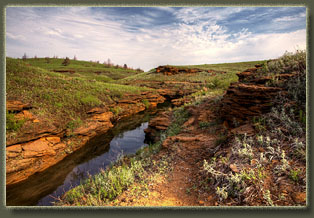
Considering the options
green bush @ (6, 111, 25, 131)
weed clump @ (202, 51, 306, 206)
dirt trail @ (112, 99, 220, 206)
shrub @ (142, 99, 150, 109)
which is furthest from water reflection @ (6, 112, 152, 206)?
shrub @ (142, 99, 150, 109)

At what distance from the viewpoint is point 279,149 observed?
3.20m

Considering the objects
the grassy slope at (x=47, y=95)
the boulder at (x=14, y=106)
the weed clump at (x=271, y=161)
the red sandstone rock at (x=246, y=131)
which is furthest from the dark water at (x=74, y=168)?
the red sandstone rock at (x=246, y=131)

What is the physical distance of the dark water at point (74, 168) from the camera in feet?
19.9

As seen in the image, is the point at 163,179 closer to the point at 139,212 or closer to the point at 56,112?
the point at 139,212

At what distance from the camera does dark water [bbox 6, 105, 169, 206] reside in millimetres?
6070

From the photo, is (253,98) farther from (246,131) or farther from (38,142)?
(38,142)

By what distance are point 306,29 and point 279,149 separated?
7.67 feet

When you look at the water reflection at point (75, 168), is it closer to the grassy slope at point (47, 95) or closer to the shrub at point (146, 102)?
the grassy slope at point (47, 95)

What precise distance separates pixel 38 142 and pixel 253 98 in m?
10.6

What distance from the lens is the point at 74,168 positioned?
8148 millimetres

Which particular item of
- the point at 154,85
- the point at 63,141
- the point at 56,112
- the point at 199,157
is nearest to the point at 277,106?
the point at 199,157

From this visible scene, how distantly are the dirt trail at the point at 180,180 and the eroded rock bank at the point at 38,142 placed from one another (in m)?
6.53

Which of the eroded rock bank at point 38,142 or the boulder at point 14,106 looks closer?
the eroded rock bank at point 38,142

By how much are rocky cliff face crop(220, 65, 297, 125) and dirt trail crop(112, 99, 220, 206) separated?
4.11 feet
